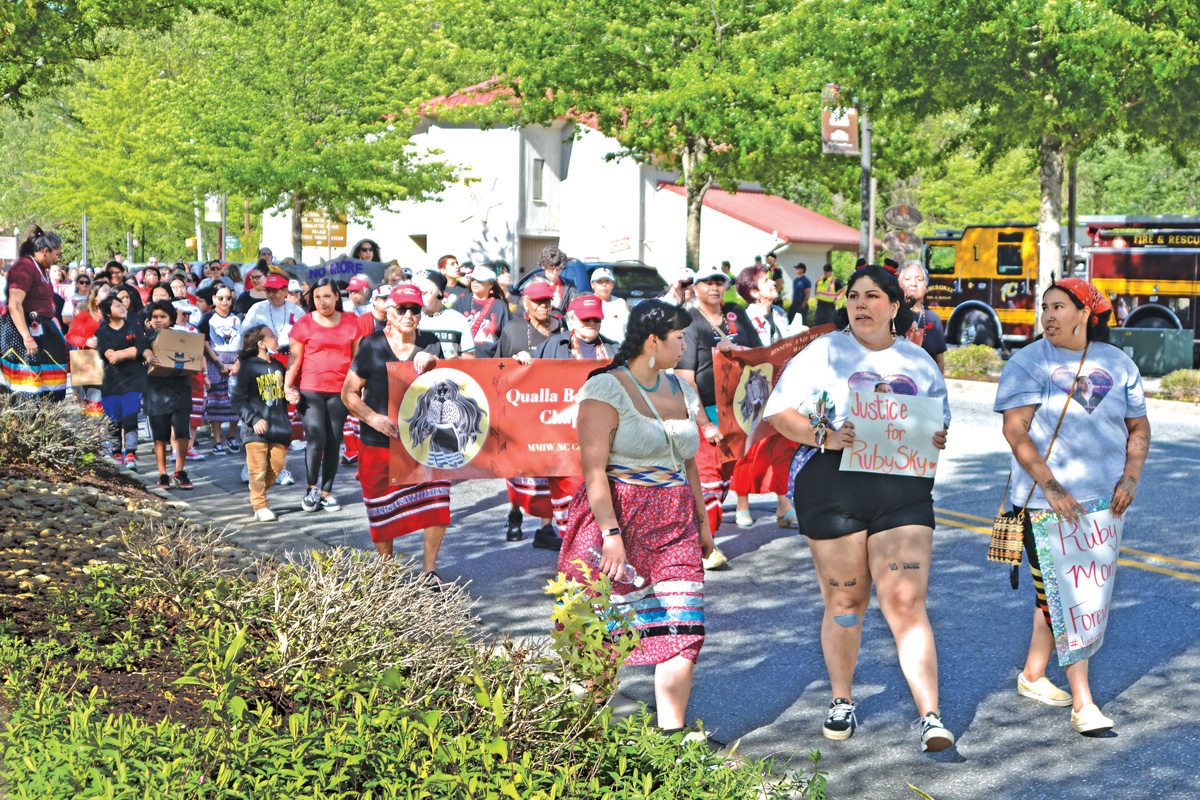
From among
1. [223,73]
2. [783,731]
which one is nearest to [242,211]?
[223,73]

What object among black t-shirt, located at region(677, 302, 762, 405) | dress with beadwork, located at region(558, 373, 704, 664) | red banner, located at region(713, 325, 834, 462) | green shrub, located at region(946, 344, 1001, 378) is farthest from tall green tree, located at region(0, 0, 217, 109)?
green shrub, located at region(946, 344, 1001, 378)

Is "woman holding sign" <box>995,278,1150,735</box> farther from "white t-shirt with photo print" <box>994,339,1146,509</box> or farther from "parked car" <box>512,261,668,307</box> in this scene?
"parked car" <box>512,261,668,307</box>

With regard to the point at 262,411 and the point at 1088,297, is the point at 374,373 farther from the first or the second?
the point at 1088,297

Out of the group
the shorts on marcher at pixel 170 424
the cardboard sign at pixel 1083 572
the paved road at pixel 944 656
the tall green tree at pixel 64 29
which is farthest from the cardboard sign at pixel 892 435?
the tall green tree at pixel 64 29

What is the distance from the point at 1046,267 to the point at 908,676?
20587 mm

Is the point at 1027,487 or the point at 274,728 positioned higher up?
the point at 1027,487

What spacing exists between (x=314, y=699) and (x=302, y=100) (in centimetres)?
3232

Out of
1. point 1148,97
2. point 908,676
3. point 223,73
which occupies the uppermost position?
point 223,73

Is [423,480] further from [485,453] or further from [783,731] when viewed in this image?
[783,731]

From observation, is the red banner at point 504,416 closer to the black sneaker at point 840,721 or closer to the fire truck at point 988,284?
the black sneaker at point 840,721

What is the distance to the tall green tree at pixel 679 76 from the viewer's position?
28.4 meters

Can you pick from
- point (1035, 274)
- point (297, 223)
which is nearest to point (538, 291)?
point (1035, 274)

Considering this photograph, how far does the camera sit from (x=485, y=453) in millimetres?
8625

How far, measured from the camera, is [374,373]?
813 cm
